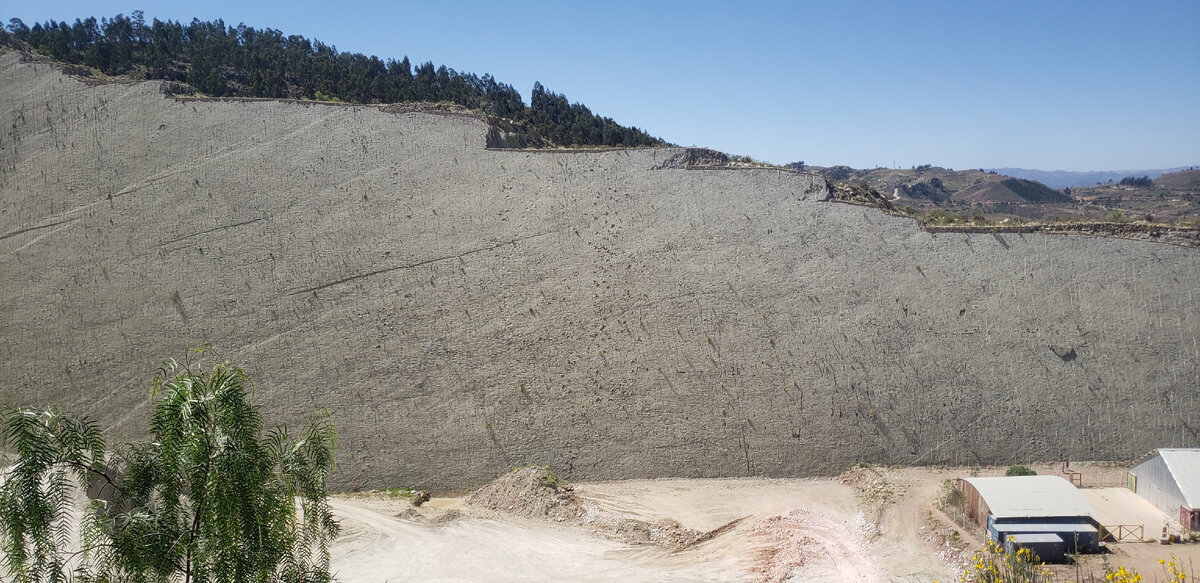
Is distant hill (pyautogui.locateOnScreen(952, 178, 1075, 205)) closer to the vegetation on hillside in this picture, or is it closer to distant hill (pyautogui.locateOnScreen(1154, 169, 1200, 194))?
distant hill (pyautogui.locateOnScreen(1154, 169, 1200, 194))

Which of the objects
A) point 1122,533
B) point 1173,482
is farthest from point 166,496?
point 1173,482

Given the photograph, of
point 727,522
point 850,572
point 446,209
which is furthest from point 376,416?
point 850,572

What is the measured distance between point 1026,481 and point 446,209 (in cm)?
1429

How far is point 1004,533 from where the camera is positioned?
1162 centimetres

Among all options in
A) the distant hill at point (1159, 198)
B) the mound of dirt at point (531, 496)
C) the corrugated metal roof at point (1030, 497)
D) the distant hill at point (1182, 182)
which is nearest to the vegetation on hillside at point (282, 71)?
the mound of dirt at point (531, 496)

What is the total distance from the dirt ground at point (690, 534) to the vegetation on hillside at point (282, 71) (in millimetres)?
13264

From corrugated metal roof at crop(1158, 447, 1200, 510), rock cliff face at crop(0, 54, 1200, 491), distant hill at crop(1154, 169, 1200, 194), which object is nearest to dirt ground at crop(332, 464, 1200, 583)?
rock cliff face at crop(0, 54, 1200, 491)

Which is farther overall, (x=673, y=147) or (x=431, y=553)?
(x=673, y=147)

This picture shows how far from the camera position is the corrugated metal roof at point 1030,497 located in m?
11.7

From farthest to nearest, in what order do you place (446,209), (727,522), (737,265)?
(446,209) < (737,265) < (727,522)

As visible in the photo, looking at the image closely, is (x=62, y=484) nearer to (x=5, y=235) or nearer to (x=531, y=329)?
(x=531, y=329)

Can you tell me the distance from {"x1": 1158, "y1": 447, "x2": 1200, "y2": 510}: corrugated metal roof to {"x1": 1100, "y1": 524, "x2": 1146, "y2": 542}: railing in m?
1.01

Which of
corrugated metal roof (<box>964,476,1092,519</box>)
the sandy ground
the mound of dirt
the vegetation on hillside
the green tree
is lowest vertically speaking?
the sandy ground

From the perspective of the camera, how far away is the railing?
39.5 feet
